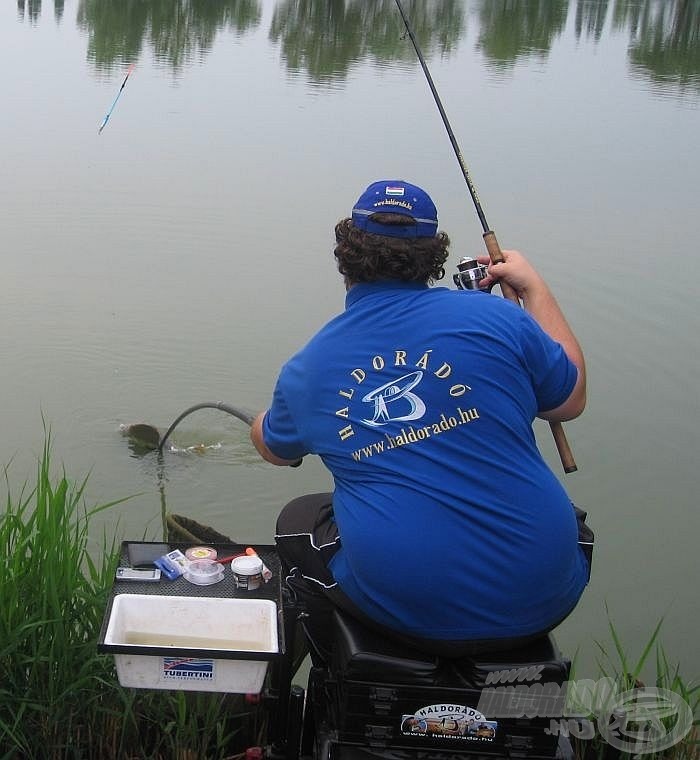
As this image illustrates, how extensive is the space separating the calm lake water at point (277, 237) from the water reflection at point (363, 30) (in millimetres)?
130

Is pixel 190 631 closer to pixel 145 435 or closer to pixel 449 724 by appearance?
pixel 449 724

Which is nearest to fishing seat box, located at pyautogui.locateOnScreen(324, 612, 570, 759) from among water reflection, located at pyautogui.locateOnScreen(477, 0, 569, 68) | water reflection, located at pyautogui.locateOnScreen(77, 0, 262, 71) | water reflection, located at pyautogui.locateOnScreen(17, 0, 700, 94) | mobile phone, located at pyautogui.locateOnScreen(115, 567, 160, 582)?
mobile phone, located at pyautogui.locateOnScreen(115, 567, 160, 582)

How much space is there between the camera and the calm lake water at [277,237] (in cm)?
435

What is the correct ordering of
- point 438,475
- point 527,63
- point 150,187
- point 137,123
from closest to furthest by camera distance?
point 438,475
point 150,187
point 137,123
point 527,63

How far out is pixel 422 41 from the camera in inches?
649

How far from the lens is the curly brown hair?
201 centimetres

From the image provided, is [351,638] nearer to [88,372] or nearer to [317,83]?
[88,372]

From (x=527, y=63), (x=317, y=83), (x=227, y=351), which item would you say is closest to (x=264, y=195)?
(x=227, y=351)

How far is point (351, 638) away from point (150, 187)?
6565mm

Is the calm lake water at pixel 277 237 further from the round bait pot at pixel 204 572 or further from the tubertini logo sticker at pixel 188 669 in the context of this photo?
the tubertini logo sticker at pixel 188 669

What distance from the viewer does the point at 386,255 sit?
200cm


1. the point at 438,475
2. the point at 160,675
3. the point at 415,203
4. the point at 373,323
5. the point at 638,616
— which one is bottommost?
the point at 638,616

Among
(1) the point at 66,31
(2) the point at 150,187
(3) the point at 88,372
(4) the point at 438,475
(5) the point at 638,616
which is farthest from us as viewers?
(1) the point at 66,31

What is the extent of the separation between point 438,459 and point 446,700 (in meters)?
0.40
